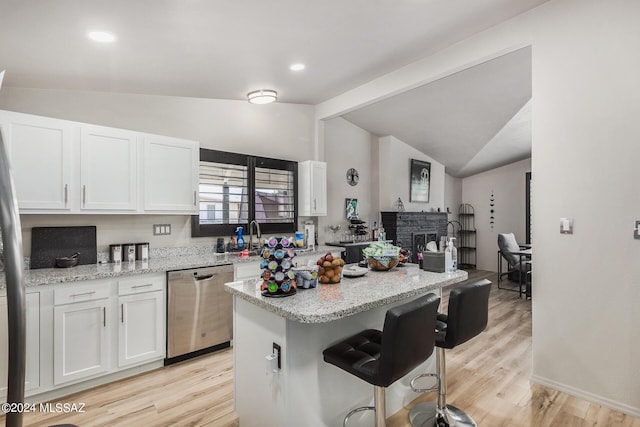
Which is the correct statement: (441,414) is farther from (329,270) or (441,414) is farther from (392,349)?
(329,270)

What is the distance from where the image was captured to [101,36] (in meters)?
2.34

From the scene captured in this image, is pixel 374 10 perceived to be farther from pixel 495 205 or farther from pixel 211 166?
pixel 495 205

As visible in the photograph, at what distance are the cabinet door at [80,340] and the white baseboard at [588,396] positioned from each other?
347 centimetres

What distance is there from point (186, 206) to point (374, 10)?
2.54m

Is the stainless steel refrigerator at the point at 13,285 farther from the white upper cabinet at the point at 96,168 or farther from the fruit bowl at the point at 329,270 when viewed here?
the white upper cabinet at the point at 96,168

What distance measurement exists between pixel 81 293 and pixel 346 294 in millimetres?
2085

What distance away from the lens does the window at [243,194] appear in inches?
159

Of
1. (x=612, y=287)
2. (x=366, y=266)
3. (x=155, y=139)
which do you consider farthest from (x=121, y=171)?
(x=612, y=287)

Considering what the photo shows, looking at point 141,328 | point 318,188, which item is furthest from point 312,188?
point 141,328

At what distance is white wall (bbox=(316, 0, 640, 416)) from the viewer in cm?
235

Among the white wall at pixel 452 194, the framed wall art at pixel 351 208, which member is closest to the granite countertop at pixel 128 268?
the framed wall art at pixel 351 208

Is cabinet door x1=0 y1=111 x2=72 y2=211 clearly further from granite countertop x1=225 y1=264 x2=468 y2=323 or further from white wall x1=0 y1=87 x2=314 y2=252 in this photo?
granite countertop x1=225 y1=264 x2=468 y2=323

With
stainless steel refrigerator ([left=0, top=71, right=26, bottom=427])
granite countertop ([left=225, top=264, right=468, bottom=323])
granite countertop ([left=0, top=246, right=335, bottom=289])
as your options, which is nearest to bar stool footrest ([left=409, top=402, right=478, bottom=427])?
granite countertop ([left=225, top=264, right=468, bottom=323])

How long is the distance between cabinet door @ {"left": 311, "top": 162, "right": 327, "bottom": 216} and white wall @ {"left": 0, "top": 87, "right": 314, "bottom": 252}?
1.13 feet
